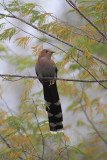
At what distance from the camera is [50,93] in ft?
11.9

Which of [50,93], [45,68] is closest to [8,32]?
[45,68]

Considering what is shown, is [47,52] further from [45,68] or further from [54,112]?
[54,112]

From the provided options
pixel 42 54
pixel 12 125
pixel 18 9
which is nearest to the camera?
pixel 12 125

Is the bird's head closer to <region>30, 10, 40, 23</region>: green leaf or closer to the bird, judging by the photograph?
the bird

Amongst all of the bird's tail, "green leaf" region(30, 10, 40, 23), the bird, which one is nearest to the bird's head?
the bird

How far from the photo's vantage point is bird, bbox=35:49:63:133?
3.52 meters

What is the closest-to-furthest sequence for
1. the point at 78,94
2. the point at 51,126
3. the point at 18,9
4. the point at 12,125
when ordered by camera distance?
the point at 12,125
the point at 18,9
the point at 51,126
the point at 78,94

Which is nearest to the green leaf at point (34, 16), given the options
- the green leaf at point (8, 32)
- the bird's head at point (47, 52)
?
the green leaf at point (8, 32)

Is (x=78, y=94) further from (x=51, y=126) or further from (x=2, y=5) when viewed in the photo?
(x=2, y=5)

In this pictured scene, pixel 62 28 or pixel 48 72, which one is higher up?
pixel 62 28

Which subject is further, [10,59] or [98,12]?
[10,59]

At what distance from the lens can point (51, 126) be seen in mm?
3508

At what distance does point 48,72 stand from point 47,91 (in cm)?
29

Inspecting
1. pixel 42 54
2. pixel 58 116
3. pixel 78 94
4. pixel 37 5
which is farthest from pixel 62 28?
pixel 78 94
